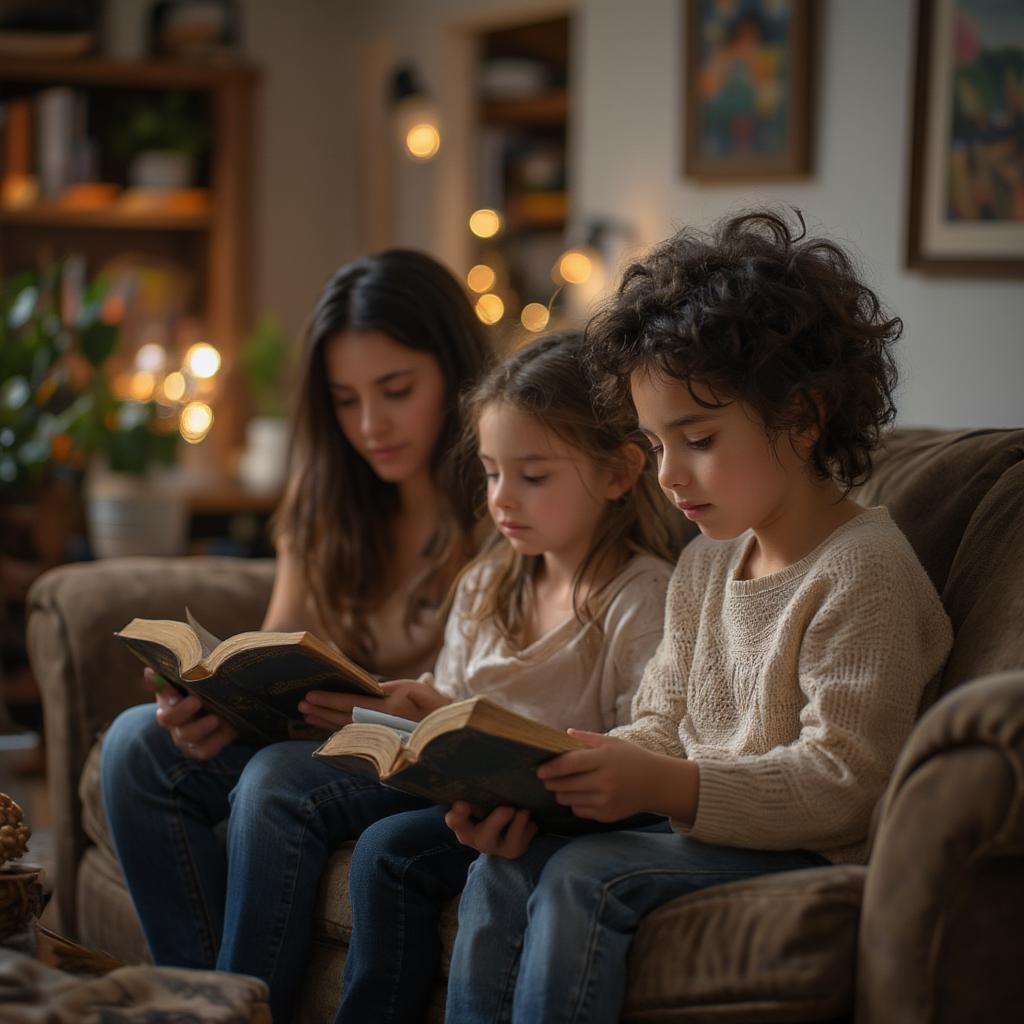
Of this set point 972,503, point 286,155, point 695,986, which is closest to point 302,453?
point 972,503

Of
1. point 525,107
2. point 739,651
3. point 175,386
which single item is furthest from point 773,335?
point 525,107

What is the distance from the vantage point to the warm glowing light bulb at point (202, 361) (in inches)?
144

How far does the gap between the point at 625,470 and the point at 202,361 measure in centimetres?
205

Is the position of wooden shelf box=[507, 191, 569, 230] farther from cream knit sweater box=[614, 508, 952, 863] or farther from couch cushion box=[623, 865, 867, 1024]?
couch cushion box=[623, 865, 867, 1024]

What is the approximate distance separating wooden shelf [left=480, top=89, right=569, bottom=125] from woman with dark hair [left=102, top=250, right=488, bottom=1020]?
3.12 meters

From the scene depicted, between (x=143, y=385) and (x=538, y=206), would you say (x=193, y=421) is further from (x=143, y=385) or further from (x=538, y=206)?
(x=538, y=206)

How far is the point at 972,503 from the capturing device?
1.72 metres

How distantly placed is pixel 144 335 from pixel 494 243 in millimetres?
1320

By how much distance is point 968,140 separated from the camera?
301cm

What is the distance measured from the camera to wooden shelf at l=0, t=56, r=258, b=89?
4.35 metres

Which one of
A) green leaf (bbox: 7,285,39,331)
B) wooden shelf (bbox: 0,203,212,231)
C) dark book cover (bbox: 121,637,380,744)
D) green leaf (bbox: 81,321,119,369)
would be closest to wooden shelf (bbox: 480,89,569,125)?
wooden shelf (bbox: 0,203,212,231)

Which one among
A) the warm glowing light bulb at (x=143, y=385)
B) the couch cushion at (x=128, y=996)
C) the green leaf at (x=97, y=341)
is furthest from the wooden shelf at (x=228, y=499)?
the couch cushion at (x=128, y=996)

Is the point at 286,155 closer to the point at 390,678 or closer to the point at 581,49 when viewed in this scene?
the point at 581,49

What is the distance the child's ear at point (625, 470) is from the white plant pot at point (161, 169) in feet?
9.98
